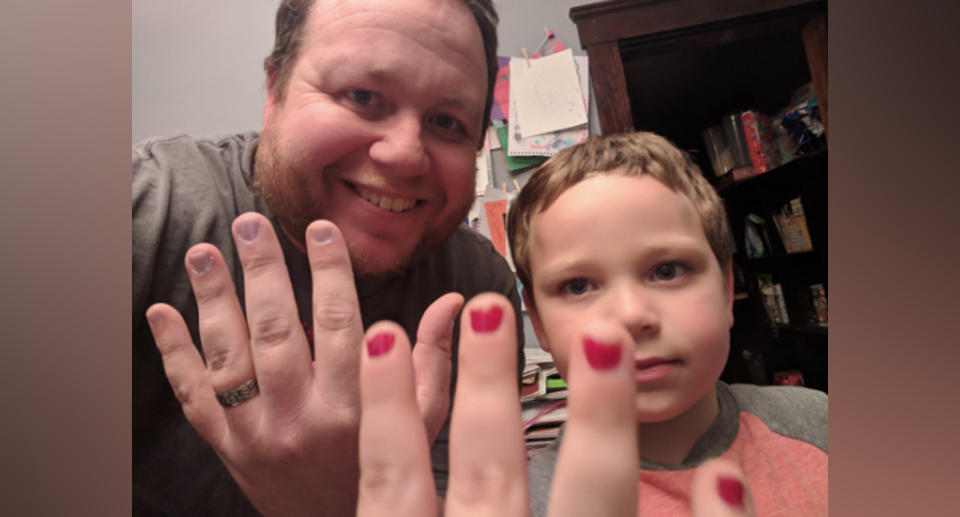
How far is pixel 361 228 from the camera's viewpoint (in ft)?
2.11

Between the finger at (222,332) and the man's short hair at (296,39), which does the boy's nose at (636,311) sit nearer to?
the man's short hair at (296,39)

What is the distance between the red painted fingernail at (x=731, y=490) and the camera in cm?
43

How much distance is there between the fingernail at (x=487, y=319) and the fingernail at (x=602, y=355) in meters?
0.07

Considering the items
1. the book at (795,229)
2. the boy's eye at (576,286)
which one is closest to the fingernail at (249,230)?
the boy's eye at (576,286)

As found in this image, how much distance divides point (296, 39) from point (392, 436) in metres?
0.46

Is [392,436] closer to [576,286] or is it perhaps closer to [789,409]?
[576,286]

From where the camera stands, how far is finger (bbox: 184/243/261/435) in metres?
0.61

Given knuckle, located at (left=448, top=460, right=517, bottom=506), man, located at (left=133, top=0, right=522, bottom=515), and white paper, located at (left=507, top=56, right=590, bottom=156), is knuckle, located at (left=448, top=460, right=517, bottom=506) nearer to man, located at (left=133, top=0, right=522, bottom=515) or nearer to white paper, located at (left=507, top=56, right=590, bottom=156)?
man, located at (left=133, top=0, right=522, bottom=515)

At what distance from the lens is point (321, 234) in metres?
0.61
